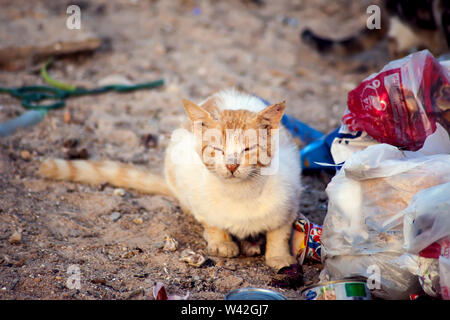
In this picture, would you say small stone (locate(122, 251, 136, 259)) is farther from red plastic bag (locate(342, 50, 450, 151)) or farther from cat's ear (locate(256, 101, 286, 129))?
red plastic bag (locate(342, 50, 450, 151))

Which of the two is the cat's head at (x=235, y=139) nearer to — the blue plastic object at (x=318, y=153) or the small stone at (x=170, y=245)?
the small stone at (x=170, y=245)

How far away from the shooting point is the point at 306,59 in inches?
209

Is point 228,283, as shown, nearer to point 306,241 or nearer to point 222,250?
point 222,250

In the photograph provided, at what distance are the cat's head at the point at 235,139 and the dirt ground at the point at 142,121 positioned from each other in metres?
0.61

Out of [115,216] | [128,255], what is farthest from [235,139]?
[115,216]

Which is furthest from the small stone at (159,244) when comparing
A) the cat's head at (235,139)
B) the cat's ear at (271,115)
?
the cat's ear at (271,115)

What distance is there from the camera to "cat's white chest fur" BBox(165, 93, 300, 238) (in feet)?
8.32

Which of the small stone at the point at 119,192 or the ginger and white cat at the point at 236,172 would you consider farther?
the small stone at the point at 119,192

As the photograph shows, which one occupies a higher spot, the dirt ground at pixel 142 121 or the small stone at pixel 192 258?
the dirt ground at pixel 142 121

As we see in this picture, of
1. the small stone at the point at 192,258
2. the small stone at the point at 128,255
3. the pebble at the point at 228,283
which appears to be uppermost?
the small stone at the point at 128,255

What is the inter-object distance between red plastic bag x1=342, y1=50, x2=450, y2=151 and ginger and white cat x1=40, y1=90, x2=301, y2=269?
0.55 meters

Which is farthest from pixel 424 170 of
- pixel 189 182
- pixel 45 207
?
pixel 45 207

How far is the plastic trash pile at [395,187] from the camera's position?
6.40ft

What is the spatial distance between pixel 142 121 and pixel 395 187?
2520 mm
